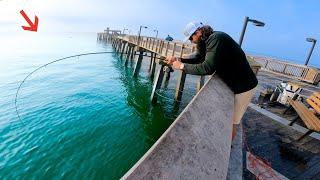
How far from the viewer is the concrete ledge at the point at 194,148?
61.5 inches

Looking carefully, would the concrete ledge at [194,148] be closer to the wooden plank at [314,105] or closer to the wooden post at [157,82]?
the wooden plank at [314,105]

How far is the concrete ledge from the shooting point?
61.5 inches

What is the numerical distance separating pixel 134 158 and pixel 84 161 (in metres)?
1.90


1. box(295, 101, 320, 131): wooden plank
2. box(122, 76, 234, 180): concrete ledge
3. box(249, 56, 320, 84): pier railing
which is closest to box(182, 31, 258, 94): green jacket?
box(122, 76, 234, 180): concrete ledge

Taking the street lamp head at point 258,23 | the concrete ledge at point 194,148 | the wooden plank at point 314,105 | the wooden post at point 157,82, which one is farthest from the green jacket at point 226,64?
the street lamp head at point 258,23

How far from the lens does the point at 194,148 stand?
1879 mm

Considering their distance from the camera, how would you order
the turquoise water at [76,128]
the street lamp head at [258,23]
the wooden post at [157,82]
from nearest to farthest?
the turquoise water at [76,128], the street lamp head at [258,23], the wooden post at [157,82]

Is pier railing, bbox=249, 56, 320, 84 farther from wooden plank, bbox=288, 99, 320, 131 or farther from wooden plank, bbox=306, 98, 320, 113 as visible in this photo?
wooden plank, bbox=288, 99, 320, 131

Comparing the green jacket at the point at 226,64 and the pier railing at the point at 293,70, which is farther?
the pier railing at the point at 293,70

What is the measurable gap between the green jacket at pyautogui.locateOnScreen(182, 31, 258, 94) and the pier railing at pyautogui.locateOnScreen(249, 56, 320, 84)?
75.7ft

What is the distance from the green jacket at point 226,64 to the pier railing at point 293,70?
75.7ft

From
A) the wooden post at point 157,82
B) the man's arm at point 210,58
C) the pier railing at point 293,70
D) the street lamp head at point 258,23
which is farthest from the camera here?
the pier railing at point 293,70

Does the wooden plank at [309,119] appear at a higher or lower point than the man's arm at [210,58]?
lower

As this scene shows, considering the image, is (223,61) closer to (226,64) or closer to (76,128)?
(226,64)
